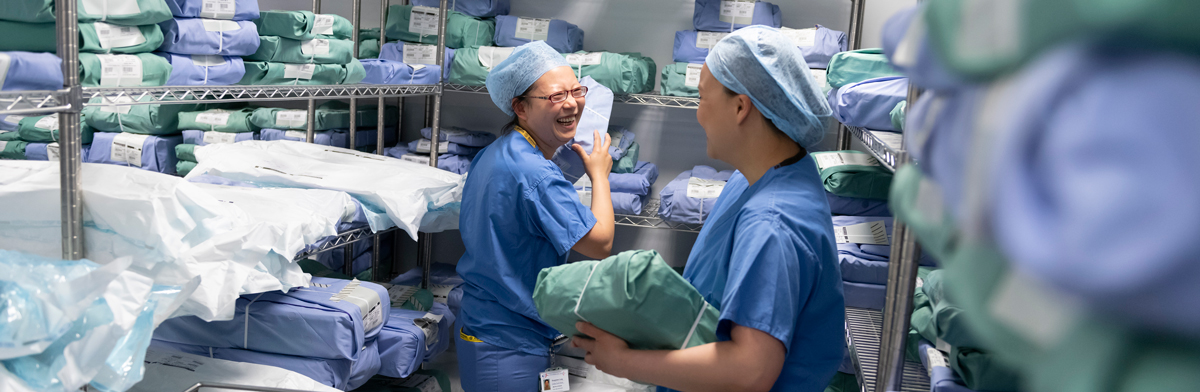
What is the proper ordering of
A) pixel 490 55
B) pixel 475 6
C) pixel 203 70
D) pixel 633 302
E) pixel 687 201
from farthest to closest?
pixel 475 6
pixel 490 55
pixel 687 201
pixel 203 70
pixel 633 302

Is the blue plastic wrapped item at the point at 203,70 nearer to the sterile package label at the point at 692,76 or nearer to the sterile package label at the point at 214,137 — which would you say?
the sterile package label at the point at 214,137

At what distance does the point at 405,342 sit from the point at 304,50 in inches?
39.1

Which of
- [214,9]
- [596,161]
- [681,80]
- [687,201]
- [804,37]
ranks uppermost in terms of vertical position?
[804,37]

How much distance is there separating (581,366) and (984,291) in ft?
6.67

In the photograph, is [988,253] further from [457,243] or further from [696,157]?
[457,243]

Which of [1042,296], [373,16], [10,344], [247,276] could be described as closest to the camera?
[1042,296]

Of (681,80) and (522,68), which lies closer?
(522,68)

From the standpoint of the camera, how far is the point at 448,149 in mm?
3346

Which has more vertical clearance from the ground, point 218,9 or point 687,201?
point 218,9

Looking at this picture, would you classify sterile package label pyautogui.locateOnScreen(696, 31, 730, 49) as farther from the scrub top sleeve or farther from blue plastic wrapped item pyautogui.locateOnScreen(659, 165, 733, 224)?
the scrub top sleeve

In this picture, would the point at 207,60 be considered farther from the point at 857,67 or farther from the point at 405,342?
the point at 857,67

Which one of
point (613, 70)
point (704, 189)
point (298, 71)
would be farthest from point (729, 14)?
point (298, 71)

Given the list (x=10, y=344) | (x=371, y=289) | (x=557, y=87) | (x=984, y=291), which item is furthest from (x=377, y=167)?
(x=984, y=291)

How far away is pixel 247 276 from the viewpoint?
1635 millimetres
